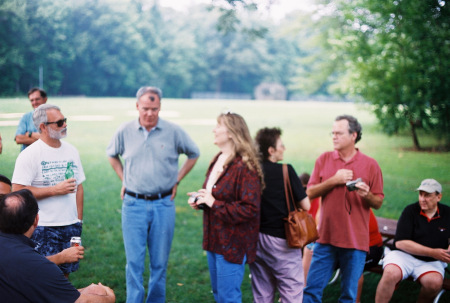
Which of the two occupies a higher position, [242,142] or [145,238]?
[242,142]

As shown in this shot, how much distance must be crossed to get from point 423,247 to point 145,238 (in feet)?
8.79

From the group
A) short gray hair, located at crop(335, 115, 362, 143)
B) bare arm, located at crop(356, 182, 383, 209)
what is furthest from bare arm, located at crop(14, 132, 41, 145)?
bare arm, located at crop(356, 182, 383, 209)

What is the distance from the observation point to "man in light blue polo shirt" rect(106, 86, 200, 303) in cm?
412

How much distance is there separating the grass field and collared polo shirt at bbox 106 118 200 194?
99cm

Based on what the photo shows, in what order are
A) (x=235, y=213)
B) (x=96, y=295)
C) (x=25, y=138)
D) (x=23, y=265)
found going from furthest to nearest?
(x=25, y=138) → (x=235, y=213) → (x=96, y=295) → (x=23, y=265)

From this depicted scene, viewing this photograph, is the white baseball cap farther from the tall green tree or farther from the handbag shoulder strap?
the tall green tree

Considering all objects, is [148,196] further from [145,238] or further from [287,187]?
[287,187]

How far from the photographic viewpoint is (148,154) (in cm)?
418

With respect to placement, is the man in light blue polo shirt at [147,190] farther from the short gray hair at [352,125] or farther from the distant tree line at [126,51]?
the distant tree line at [126,51]

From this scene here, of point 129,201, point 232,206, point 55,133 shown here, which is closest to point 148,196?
point 129,201

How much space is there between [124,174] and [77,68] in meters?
4.63

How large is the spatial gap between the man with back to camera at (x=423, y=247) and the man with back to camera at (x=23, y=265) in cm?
306

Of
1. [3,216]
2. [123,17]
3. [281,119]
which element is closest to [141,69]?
[123,17]

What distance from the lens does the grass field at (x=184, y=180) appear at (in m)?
5.26
